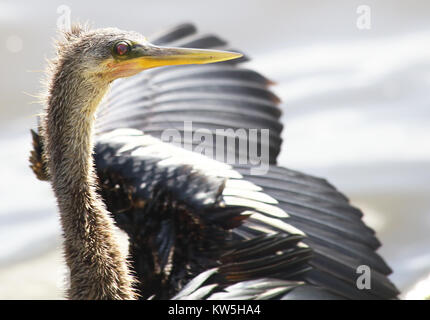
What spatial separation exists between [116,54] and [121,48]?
0.03 metres

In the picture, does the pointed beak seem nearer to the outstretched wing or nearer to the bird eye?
the bird eye

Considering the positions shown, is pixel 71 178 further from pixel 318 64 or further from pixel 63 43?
pixel 318 64

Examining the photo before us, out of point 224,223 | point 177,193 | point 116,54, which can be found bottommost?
point 224,223

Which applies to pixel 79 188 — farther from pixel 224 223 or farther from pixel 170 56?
pixel 224 223

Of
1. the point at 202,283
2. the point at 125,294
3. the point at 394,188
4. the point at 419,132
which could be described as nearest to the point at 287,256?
the point at 202,283

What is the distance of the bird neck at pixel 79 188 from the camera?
3717 millimetres

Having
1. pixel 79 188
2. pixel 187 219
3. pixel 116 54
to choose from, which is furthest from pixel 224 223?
pixel 116 54

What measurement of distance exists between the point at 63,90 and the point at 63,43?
0.22 m

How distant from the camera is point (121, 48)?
376cm

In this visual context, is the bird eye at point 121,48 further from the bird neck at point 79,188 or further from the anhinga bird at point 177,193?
the bird neck at point 79,188

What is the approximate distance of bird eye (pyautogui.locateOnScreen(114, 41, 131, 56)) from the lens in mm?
3752

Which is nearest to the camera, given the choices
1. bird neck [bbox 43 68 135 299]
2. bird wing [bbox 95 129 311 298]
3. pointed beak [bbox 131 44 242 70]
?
bird neck [bbox 43 68 135 299]

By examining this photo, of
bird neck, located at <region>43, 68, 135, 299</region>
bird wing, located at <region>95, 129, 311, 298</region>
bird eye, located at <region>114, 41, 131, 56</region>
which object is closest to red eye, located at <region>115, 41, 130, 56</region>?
bird eye, located at <region>114, 41, 131, 56</region>
